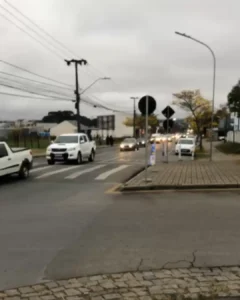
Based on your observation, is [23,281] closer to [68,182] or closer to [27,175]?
[68,182]

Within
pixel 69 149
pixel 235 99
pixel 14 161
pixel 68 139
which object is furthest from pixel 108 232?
pixel 235 99

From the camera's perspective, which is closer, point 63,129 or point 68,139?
point 68,139

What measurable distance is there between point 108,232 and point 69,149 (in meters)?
18.2

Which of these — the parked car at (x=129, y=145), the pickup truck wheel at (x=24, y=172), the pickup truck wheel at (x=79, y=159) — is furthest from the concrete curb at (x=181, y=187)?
the parked car at (x=129, y=145)

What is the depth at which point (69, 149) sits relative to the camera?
25094 mm

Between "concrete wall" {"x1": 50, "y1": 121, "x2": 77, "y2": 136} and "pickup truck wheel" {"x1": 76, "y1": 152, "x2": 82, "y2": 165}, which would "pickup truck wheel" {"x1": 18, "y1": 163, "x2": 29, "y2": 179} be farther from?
"concrete wall" {"x1": 50, "y1": 121, "x2": 77, "y2": 136}

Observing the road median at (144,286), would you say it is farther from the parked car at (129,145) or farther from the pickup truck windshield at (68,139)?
the parked car at (129,145)

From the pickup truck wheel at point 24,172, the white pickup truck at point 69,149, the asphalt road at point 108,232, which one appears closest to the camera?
the asphalt road at point 108,232

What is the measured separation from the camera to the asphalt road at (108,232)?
554 centimetres

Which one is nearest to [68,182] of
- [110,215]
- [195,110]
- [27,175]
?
[27,175]

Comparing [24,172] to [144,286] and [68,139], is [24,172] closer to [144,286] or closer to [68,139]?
[68,139]

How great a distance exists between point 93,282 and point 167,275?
2.88 feet

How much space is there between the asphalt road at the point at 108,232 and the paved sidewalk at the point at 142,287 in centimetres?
30

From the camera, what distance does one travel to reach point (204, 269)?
5270 mm
